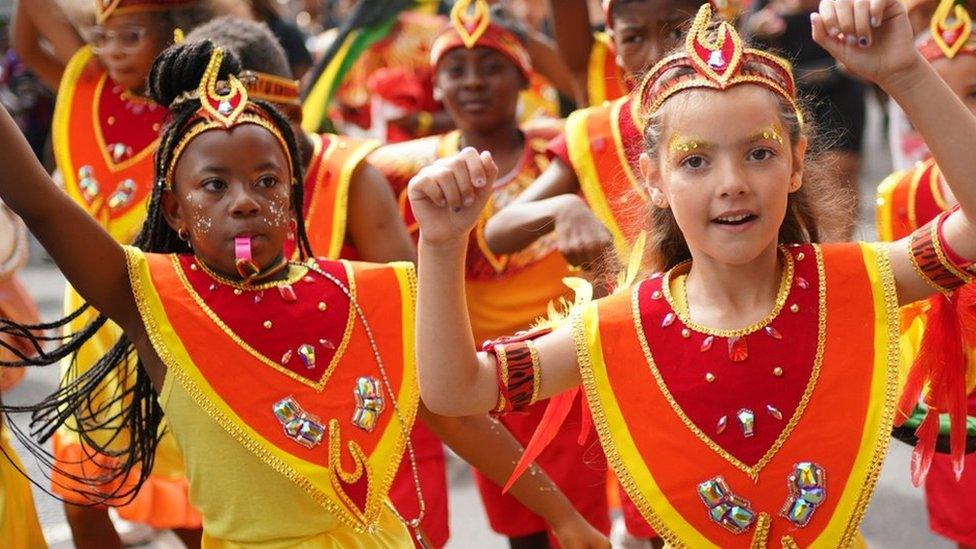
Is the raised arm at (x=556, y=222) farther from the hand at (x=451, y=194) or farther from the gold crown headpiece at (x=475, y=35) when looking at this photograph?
the hand at (x=451, y=194)

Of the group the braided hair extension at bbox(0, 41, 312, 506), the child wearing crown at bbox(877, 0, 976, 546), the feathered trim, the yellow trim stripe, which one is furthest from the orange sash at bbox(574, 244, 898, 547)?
the yellow trim stripe

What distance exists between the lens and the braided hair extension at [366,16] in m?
→ 7.12

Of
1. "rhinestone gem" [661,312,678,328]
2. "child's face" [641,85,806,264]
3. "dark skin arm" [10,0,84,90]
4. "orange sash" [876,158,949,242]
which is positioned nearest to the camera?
"child's face" [641,85,806,264]

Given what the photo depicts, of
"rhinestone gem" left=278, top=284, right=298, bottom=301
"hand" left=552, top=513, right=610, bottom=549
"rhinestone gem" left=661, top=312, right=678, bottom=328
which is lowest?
"hand" left=552, top=513, right=610, bottom=549

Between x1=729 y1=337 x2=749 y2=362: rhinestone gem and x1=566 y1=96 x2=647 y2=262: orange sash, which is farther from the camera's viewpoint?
x1=566 y1=96 x2=647 y2=262: orange sash

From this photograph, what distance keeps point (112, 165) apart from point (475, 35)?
1.33 metres

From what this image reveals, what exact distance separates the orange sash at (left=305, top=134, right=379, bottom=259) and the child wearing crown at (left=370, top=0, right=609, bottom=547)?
606 mm

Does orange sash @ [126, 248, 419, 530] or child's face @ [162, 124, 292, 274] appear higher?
child's face @ [162, 124, 292, 274]

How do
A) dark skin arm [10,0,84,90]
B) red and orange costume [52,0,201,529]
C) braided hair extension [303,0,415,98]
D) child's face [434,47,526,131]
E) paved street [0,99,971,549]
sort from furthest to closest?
braided hair extension [303,0,415,98] → paved street [0,99,971,549] → dark skin arm [10,0,84,90] → child's face [434,47,526,131] → red and orange costume [52,0,201,529]

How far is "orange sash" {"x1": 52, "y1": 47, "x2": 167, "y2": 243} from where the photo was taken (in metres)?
4.65

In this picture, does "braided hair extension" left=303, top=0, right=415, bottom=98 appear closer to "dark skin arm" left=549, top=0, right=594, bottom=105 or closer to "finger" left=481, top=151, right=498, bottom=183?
"dark skin arm" left=549, top=0, right=594, bottom=105

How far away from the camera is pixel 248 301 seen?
322 cm

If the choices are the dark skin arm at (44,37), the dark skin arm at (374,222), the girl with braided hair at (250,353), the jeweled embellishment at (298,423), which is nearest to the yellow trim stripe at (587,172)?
the dark skin arm at (374,222)

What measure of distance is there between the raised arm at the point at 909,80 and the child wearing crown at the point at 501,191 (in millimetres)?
1791
